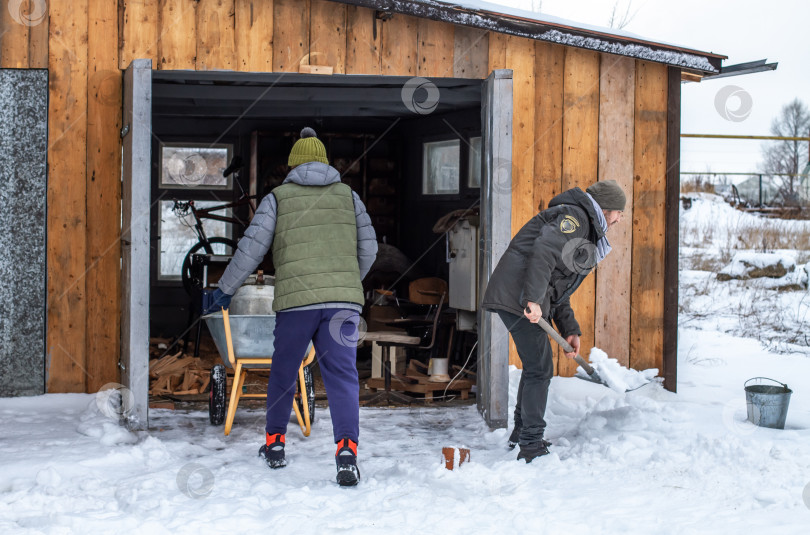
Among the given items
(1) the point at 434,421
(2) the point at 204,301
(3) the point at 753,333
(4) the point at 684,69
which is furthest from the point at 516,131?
(3) the point at 753,333

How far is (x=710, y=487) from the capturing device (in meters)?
4.57

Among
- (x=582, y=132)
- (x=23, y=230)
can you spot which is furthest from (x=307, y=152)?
(x=582, y=132)

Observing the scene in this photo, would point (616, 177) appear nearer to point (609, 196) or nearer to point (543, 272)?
point (609, 196)

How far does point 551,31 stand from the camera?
703 centimetres

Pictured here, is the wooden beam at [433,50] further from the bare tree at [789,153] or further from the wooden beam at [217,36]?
the bare tree at [789,153]

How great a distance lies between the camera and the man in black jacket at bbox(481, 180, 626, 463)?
4891 millimetres

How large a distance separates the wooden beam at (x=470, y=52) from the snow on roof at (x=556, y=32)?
0.68ft

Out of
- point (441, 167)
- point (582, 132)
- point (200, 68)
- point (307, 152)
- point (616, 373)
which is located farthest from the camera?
point (441, 167)

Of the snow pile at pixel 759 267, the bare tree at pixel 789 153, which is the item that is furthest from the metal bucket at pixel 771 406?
the bare tree at pixel 789 153

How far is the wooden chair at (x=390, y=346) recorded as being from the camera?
7.62 m

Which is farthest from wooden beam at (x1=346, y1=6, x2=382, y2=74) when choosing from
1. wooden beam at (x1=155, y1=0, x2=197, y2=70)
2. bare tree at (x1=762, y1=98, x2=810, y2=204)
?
bare tree at (x1=762, y1=98, x2=810, y2=204)

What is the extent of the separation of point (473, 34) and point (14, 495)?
473 centimetres

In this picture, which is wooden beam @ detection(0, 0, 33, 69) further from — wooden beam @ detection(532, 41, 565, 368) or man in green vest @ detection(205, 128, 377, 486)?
wooden beam @ detection(532, 41, 565, 368)

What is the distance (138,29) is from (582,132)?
12.2 ft
